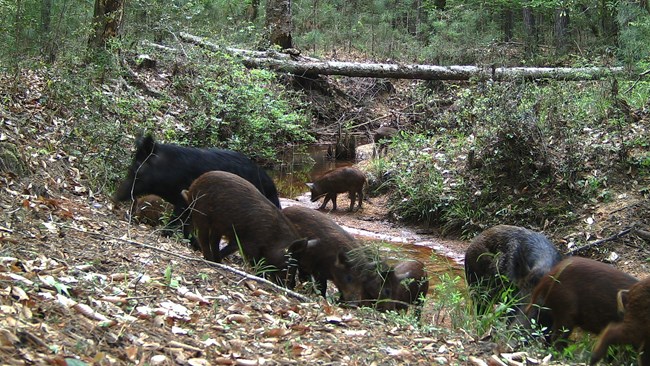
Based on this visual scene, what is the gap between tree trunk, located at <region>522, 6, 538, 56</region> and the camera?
23984 mm

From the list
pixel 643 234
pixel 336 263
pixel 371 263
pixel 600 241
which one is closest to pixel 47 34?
pixel 336 263

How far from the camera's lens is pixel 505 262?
7250 millimetres

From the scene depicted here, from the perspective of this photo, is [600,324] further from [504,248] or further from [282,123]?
[282,123]

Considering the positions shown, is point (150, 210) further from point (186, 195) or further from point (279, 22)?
point (279, 22)

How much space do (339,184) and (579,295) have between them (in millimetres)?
6768

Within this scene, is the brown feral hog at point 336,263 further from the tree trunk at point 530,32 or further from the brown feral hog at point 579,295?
the tree trunk at point 530,32

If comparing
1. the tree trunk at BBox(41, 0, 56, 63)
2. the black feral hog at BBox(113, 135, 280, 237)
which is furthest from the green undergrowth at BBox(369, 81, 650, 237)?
the tree trunk at BBox(41, 0, 56, 63)

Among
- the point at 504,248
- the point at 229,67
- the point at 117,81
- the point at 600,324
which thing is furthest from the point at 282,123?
the point at 600,324

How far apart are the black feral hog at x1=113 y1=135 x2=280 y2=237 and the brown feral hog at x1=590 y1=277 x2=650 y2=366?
4.67 metres

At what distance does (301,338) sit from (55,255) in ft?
6.61

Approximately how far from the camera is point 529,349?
5.62 m

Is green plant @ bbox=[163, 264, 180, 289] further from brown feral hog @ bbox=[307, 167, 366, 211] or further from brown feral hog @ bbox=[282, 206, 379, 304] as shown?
brown feral hog @ bbox=[307, 167, 366, 211]

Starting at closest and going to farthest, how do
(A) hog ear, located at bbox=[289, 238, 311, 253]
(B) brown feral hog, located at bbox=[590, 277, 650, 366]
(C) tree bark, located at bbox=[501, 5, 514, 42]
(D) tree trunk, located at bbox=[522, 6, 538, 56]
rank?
(B) brown feral hog, located at bbox=[590, 277, 650, 366] < (A) hog ear, located at bbox=[289, 238, 311, 253] < (D) tree trunk, located at bbox=[522, 6, 538, 56] < (C) tree bark, located at bbox=[501, 5, 514, 42]

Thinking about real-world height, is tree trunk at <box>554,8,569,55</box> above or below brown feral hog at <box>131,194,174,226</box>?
above
